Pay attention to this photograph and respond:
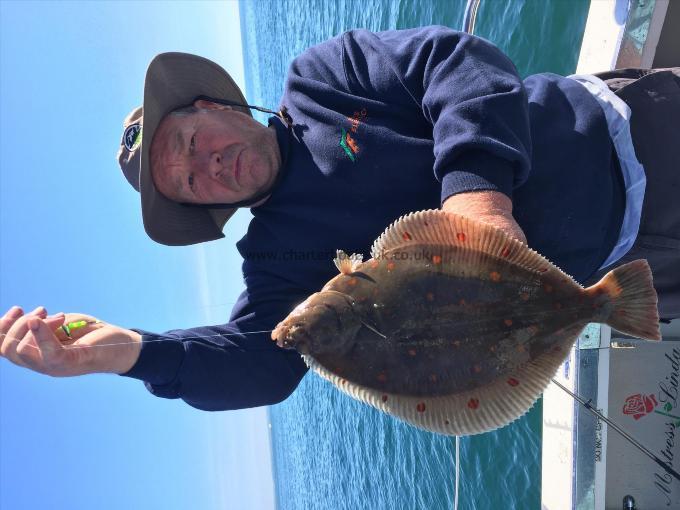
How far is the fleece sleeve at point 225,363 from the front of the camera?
2.68 metres

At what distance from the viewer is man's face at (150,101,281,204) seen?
3.10 meters

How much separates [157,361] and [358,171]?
1.56 metres

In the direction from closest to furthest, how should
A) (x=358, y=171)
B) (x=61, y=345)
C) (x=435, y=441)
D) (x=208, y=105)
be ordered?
(x=61, y=345) < (x=358, y=171) < (x=208, y=105) < (x=435, y=441)

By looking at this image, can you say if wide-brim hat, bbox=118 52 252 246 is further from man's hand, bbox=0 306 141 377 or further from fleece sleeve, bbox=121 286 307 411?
man's hand, bbox=0 306 141 377

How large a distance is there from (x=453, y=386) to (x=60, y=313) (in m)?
1.98

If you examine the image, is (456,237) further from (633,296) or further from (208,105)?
(208,105)

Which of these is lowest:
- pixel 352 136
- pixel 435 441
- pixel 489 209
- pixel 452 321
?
pixel 435 441

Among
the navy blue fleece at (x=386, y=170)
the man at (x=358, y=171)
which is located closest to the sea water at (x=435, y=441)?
the man at (x=358, y=171)

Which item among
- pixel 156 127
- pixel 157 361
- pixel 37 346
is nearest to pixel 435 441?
pixel 157 361

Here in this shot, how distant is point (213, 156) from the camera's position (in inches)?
124

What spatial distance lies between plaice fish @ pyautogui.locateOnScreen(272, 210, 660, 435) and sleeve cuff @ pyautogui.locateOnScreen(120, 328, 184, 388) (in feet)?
2.92

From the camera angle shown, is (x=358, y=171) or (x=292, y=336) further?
(x=358, y=171)

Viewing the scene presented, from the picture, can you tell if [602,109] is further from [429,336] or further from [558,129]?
[429,336]

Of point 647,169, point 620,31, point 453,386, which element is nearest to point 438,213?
point 453,386
